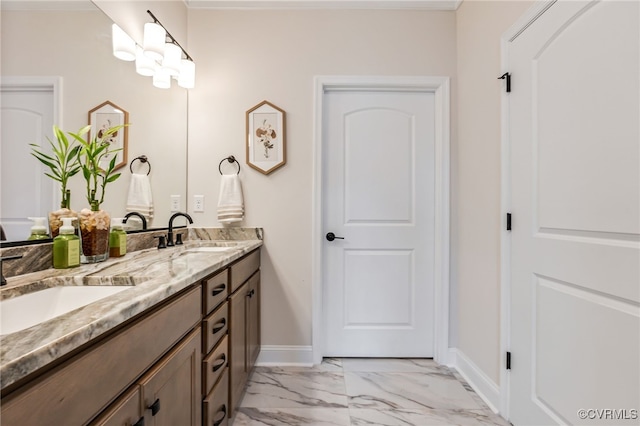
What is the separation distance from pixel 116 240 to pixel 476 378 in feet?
7.16

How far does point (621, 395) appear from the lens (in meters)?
1.02

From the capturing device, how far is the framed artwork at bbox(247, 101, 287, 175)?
217cm

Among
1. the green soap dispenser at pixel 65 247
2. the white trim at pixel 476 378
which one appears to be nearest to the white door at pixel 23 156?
the green soap dispenser at pixel 65 247

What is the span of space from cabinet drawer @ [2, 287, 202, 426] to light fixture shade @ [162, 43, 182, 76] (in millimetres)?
1605

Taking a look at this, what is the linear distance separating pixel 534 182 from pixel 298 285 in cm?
156

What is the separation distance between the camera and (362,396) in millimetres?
1797

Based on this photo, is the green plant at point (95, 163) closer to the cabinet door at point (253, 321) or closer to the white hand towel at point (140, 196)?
the white hand towel at point (140, 196)

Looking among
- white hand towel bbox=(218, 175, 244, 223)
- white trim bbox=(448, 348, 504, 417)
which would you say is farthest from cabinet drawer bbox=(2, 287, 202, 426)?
white trim bbox=(448, 348, 504, 417)

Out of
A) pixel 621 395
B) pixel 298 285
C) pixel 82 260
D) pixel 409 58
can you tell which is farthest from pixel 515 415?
pixel 409 58

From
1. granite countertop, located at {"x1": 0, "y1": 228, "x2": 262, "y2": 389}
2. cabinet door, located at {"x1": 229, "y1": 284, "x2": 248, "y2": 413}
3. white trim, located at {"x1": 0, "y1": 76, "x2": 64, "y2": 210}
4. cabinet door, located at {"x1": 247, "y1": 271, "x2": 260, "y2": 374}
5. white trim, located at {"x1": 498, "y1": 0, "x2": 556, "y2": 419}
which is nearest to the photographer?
granite countertop, located at {"x1": 0, "y1": 228, "x2": 262, "y2": 389}

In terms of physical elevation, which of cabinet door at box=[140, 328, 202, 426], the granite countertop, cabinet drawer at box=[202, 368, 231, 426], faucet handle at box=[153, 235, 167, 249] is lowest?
cabinet drawer at box=[202, 368, 231, 426]

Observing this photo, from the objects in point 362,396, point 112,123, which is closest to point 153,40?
point 112,123

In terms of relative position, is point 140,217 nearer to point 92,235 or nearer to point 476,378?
point 92,235

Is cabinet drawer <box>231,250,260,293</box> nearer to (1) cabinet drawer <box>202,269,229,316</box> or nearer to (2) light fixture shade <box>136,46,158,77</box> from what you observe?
(1) cabinet drawer <box>202,269,229,316</box>
